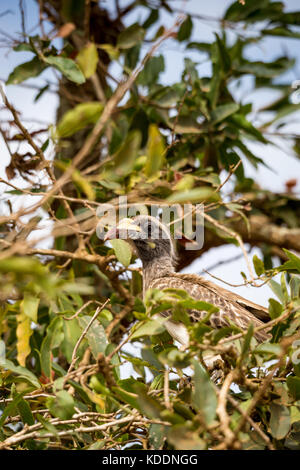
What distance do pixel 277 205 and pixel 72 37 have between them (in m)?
1.89

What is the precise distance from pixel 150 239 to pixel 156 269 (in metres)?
0.21

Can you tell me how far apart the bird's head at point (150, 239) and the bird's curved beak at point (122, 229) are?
0.06 m

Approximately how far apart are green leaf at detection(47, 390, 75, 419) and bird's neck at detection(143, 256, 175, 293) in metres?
1.55

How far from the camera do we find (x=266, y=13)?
3.26 metres

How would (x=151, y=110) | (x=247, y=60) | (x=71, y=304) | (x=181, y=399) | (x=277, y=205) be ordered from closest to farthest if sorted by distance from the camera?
(x=181, y=399) → (x=71, y=304) → (x=151, y=110) → (x=247, y=60) → (x=277, y=205)

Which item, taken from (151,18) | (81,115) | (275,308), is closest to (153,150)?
Result: (81,115)

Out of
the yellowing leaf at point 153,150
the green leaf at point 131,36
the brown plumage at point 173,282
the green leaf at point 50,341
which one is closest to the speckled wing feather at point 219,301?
the brown plumage at point 173,282

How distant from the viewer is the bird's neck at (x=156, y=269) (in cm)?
304

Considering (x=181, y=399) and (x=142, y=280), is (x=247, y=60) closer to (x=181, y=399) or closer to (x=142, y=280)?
(x=142, y=280)

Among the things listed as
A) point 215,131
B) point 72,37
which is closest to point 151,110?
point 215,131

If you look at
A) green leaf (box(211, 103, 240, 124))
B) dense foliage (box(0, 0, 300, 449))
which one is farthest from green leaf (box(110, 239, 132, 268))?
green leaf (box(211, 103, 240, 124))

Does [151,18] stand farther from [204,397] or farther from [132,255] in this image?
[204,397]

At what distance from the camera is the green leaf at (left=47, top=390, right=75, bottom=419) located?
144cm

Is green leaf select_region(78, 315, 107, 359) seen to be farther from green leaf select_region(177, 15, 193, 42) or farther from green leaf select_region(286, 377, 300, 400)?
green leaf select_region(177, 15, 193, 42)
